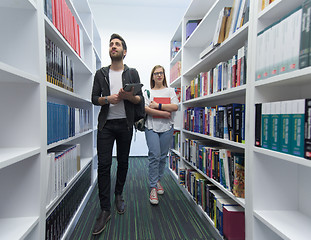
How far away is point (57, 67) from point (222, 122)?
1.21 meters

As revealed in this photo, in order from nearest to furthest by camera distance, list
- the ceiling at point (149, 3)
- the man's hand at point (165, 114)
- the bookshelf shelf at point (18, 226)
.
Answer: the bookshelf shelf at point (18, 226) < the man's hand at point (165, 114) < the ceiling at point (149, 3)

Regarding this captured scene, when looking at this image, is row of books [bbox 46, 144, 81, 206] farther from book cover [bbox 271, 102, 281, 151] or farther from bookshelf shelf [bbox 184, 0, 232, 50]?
bookshelf shelf [bbox 184, 0, 232, 50]

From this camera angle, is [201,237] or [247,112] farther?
[201,237]

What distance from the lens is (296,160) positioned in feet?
2.24

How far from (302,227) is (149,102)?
153cm

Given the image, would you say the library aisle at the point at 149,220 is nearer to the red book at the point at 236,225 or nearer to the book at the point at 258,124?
the red book at the point at 236,225

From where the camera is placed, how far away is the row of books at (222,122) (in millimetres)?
1092

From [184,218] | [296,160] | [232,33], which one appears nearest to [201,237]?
[184,218]

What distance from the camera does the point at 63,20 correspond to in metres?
1.23

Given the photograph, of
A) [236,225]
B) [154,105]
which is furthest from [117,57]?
[236,225]

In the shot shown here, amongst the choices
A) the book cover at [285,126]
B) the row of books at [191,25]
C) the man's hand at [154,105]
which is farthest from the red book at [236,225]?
the row of books at [191,25]

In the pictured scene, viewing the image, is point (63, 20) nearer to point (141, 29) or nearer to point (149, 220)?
point (149, 220)

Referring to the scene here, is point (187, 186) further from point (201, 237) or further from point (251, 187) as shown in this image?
point (251, 187)

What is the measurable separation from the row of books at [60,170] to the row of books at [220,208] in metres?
1.08
